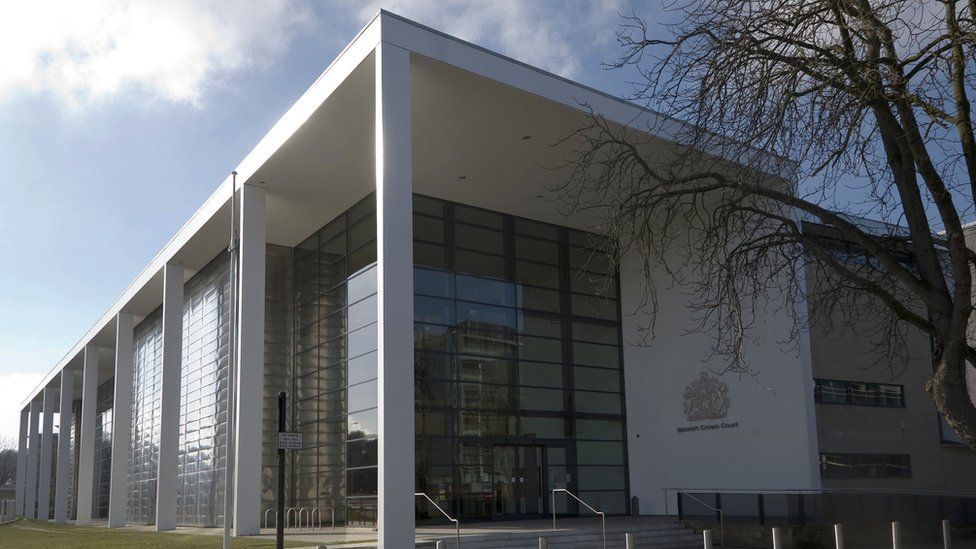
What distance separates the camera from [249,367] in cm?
2486

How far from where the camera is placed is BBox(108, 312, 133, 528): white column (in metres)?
40.9

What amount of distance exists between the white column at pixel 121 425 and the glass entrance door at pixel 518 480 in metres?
21.5

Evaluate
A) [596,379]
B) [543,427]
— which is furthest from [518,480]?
[596,379]

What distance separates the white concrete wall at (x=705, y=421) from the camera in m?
25.1

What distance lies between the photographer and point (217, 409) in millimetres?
32000

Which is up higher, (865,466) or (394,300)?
(394,300)

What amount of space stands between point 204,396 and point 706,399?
1824 cm

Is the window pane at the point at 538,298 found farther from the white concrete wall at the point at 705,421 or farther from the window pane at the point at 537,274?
the white concrete wall at the point at 705,421

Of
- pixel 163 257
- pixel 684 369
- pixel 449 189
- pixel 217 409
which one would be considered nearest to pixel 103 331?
pixel 163 257

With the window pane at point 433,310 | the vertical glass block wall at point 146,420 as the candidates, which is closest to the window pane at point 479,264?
the window pane at point 433,310

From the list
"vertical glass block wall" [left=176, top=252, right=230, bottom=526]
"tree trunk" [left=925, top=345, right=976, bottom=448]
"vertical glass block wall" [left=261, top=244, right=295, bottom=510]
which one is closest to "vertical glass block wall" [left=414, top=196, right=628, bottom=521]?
"vertical glass block wall" [left=261, top=244, right=295, bottom=510]

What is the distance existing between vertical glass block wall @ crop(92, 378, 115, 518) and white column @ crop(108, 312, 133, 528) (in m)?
11.6

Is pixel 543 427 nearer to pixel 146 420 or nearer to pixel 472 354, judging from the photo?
pixel 472 354

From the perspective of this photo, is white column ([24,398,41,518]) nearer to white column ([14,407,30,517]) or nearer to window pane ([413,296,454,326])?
white column ([14,407,30,517])
